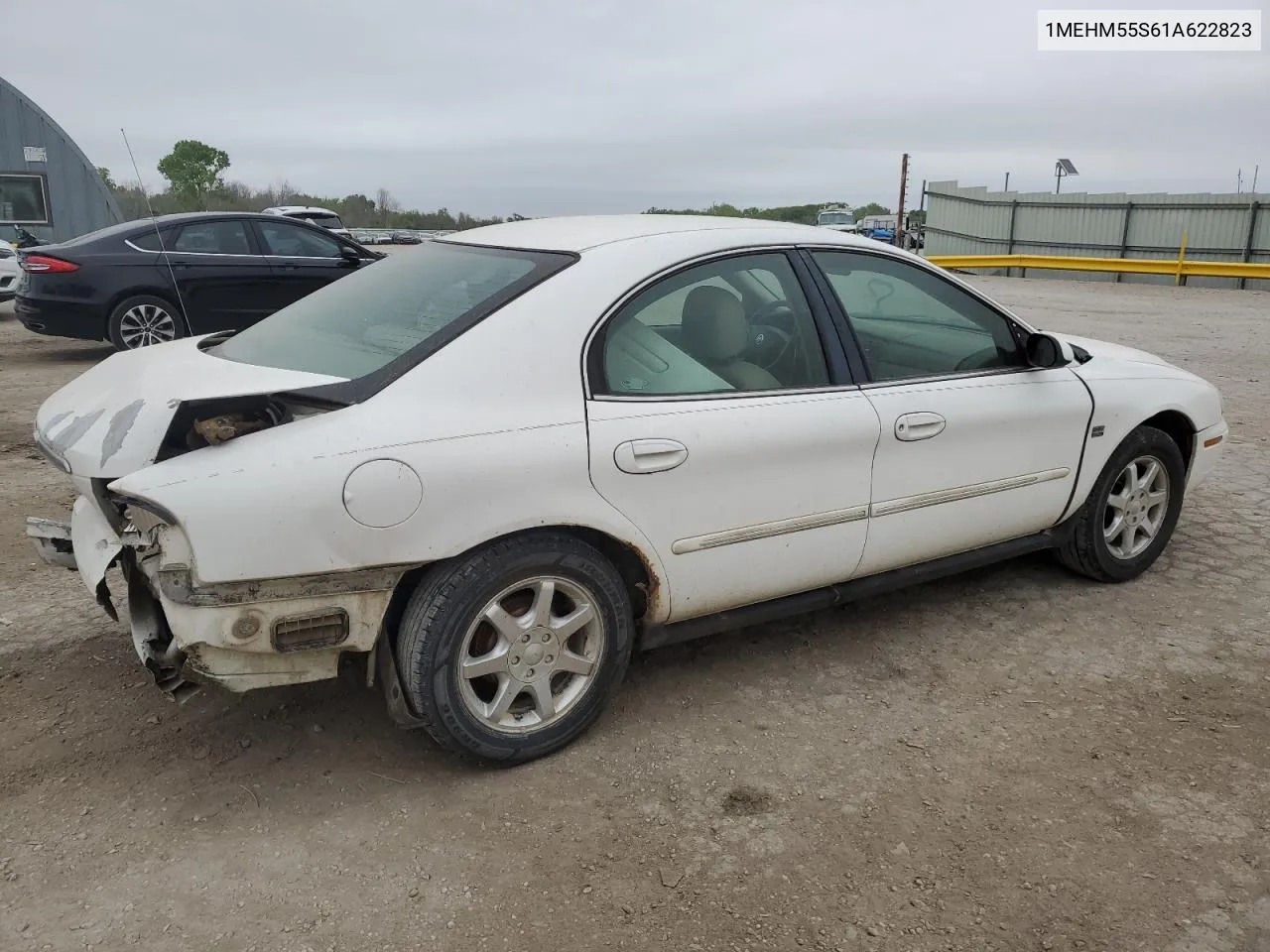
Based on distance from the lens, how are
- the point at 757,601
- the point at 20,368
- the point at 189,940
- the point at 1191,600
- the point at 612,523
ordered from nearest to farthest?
→ the point at 189,940, the point at 612,523, the point at 757,601, the point at 1191,600, the point at 20,368

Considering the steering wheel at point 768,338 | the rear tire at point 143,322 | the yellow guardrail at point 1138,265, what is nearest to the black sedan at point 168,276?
the rear tire at point 143,322

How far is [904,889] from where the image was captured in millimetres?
2477

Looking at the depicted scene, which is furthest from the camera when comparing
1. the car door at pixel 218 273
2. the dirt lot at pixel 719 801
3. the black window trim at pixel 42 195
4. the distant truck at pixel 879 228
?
the distant truck at pixel 879 228

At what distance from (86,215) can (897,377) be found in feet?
84.6

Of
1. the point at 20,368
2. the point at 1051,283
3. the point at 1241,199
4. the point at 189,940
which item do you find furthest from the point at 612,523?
A: the point at 1241,199

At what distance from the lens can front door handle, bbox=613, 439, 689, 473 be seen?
2914mm

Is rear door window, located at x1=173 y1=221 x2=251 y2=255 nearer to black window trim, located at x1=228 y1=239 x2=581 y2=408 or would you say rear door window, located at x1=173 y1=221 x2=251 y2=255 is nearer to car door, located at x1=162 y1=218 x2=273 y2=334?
car door, located at x1=162 y1=218 x2=273 y2=334

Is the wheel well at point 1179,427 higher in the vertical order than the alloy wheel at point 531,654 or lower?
higher

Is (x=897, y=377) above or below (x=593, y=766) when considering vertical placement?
above

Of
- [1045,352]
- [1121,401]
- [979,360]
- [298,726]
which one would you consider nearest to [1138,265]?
[1121,401]

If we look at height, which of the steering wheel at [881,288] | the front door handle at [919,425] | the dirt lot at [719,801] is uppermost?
the steering wheel at [881,288]

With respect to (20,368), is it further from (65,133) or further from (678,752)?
(65,133)

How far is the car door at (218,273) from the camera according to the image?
9.68 meters

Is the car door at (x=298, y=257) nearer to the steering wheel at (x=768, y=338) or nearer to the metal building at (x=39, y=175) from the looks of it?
the steering wheel at (x=768, y=338)
